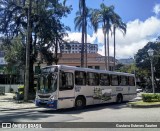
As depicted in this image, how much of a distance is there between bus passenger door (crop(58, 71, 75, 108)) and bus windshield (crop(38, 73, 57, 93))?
15.2 inches

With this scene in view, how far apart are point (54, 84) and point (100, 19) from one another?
3010 centimetres

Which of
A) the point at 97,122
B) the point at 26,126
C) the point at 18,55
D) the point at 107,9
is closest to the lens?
the point at 26,126

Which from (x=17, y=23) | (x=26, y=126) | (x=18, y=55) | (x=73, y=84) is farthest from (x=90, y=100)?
(x=17, y=23)

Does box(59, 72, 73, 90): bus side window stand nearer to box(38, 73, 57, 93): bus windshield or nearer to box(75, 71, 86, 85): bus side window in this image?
box(38, 73, 57, 93): bus windshield

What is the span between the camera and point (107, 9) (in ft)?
154

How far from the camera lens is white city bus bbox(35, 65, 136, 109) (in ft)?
61.3

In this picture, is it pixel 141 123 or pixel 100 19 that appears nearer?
pixel 141 123

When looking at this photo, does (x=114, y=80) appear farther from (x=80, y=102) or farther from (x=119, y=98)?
(x=80, y=102)

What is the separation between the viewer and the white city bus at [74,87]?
1868 cm

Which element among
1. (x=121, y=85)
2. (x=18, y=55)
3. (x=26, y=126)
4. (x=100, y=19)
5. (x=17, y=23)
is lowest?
(x=26, y=126)

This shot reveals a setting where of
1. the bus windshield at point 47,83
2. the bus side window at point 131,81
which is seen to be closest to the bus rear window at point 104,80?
the bus side window at point 131,81

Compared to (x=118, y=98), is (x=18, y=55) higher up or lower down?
higher up

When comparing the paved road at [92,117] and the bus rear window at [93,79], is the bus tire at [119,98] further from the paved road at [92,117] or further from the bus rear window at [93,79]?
the paved road at [92,117]

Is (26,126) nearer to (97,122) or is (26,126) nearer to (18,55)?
(97,122)
